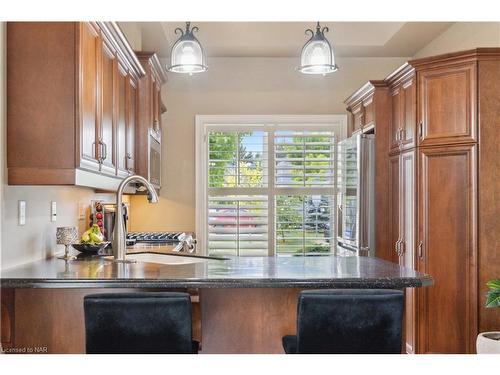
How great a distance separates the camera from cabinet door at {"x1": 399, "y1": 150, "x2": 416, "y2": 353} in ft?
12.3

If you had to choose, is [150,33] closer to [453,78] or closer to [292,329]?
[453,78]

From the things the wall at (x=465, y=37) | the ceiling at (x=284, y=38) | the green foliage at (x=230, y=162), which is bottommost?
the green foliage at (x=230, y=162)

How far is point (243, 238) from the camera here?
207 inches

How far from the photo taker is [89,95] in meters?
2.39

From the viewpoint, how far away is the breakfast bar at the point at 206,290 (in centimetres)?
204

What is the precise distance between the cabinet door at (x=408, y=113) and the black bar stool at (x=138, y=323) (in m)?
2.49

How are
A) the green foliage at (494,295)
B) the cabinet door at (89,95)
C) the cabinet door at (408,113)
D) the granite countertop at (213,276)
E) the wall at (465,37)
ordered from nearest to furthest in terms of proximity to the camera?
the granite countertop at (213,276) < the cabinet door at (89,95) < the green foliage at (494,295) < the cabinet door at (408,113) < the wall at (465,37)

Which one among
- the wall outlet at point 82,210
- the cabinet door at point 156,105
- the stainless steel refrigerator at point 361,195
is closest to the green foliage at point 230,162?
the cabinet door at point 156,105

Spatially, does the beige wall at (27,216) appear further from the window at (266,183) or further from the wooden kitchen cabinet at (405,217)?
the wooden kitchen cabinet at (405,217)

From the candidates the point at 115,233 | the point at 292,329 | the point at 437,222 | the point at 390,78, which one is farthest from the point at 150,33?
the point at 292,329

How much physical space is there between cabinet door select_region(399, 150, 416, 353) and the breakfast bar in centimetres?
144

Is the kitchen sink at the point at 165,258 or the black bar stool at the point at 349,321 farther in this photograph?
the kitchen sink at the point at 165,258

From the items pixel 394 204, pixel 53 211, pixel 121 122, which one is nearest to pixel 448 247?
pixel 394 204
